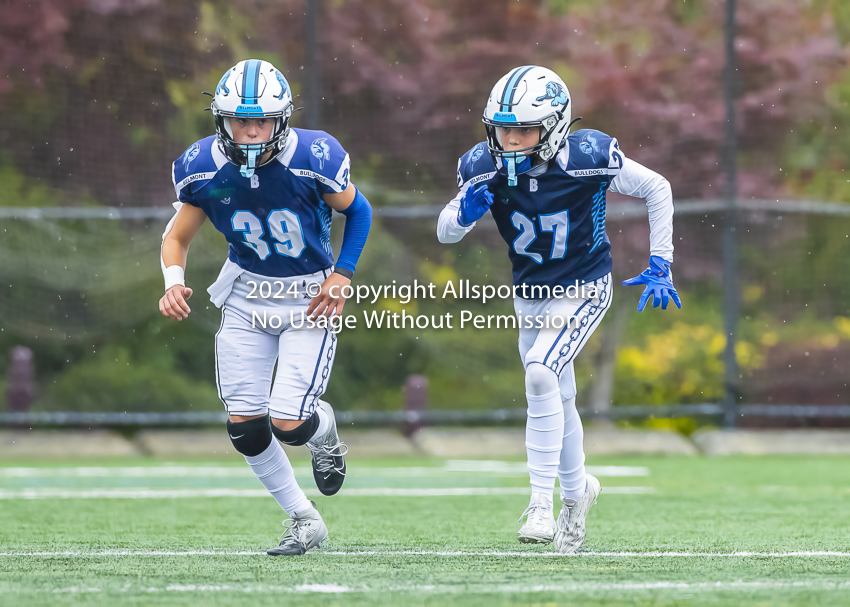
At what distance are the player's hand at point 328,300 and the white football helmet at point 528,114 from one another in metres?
0.74

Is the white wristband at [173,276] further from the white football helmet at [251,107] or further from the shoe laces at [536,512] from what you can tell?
the shoe laces at [536,512]

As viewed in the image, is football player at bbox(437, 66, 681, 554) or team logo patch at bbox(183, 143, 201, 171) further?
team logo patch at bbox(183, 143, 201, 171)

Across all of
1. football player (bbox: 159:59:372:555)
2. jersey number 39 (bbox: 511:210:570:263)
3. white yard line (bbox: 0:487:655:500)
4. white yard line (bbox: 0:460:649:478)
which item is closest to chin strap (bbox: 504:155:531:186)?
jersey number 39 (bbox: 511:210:570:263)

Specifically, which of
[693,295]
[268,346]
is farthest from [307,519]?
[693,295]

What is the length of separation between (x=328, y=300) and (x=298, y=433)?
20.0 inches

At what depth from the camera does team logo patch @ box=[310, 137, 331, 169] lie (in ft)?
14.8

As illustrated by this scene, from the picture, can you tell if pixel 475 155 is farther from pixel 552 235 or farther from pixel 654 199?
pixel 654 199

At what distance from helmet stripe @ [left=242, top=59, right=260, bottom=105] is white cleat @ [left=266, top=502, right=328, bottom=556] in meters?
1.51

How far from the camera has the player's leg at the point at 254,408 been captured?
4.48 metres

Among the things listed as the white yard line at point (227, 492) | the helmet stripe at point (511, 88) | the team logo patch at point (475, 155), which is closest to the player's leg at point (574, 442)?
the team logo patch at point (475, 155)

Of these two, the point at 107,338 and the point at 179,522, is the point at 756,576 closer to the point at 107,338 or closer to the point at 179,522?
the point at 179,522

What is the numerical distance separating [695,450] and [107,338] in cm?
474

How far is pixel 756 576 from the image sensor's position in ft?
12.2

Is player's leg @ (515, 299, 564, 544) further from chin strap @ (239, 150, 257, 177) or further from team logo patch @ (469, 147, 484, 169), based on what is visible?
chin strap @ (239, 150, 257, 177)
